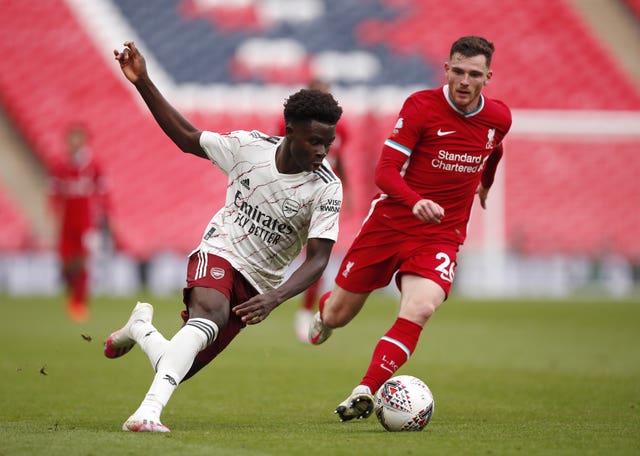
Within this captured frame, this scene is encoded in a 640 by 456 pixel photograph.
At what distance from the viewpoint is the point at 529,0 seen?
2925 cm

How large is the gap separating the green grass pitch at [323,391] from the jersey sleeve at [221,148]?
1.51 metres

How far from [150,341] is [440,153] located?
7.14ft

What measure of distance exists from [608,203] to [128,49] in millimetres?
23477

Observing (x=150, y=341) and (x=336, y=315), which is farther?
(x=336, y=315)

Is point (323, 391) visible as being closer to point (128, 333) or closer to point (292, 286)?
point (128, 333)

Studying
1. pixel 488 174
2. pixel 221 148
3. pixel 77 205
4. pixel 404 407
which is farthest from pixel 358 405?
pixel 77 205

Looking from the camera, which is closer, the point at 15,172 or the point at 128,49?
the point at 128,49

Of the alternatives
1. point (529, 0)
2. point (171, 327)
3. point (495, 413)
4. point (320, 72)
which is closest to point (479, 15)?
point (529, 0)

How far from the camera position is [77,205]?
51.8 feet

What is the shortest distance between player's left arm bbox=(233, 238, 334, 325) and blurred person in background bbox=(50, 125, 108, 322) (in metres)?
10.2

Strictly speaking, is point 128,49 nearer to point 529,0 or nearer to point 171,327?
point 171,327

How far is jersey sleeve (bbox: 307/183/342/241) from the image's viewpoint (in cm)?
566

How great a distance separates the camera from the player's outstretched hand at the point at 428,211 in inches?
226

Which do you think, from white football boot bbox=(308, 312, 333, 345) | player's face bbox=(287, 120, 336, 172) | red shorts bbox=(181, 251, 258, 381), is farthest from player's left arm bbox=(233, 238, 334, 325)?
Answer: white football boot bbox=(308, 312, 333, 345)
